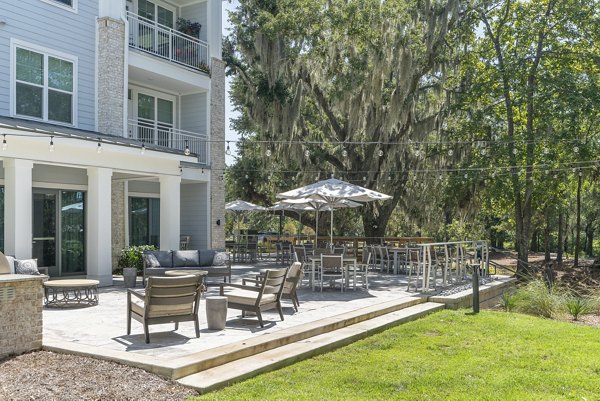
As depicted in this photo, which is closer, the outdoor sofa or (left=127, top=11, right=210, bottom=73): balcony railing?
the outdoor sofa

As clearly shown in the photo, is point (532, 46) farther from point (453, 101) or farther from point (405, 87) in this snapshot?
point (405, 87)

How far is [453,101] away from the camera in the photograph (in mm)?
20766

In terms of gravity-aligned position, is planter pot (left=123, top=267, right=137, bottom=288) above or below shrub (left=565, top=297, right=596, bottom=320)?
above

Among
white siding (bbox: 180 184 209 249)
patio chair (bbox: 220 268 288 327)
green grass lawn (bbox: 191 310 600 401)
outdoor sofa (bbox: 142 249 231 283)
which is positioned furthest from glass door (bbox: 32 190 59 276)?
green grass lawn (bbox: 191 310 600 401)

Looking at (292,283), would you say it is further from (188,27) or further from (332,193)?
(188,27)

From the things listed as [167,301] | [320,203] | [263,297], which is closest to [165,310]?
A: [167,301]

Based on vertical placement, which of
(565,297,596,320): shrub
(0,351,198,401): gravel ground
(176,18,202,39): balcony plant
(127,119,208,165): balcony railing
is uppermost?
(176,18,202,39): balcony plant

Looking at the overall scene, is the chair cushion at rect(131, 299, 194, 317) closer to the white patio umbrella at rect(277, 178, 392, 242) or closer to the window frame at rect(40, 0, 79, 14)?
the white patio umbrella at rect(277, 178, 392, 242)

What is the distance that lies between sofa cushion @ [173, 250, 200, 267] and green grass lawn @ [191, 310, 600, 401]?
5740mm

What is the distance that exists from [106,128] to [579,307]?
38.7 feet

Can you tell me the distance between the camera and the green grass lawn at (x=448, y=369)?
16.8 feet

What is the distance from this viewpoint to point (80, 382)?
200 inches

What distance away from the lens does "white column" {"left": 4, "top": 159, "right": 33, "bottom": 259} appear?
11.0 meters

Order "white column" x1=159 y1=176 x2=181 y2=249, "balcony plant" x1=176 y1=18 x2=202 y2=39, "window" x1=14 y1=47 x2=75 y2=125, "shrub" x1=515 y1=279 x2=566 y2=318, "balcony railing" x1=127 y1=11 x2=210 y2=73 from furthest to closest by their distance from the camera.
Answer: "balcony plant" x1=176 y1=18 x2=202 y2=39 → "balcony railing" x1=127 y1=11 x2=210 y2=73 → "white column" x1=159 y1=176 x2=181 y2=249 → "window" x1=14 y1=47 x2=75 y2=125 → "shrub" x1=515 y1=279 x2=566 y2=318
